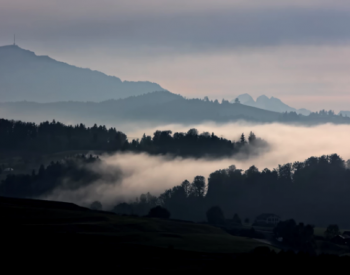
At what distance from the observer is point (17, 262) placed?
94.6 m

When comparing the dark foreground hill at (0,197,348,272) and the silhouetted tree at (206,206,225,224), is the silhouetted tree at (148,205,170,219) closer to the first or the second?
the silhouetted tree at (206,206,225,224)

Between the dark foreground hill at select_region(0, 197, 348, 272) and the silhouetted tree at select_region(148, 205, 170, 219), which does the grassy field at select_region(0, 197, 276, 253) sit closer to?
the dark foreground hill at select_region(0, 197, 348, 272)

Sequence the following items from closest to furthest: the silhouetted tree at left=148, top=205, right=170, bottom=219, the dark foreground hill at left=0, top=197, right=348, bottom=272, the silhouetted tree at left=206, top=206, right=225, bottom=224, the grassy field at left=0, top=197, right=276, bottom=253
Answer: the dark foreground hill at left=0, top=197, right=348, bottom=272 → the grassy field at left=0, top=197, right=276, bottom=253 → the silhouetted tree at left=148, top=205, right=170, bottom=219 → the silhouetted tree at left=206, top=206, right=225, bottom=224

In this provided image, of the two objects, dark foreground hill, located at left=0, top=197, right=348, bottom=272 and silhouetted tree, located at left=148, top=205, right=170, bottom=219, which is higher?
silhouetted tree, located at left=148, top=205, right=170, bottom=219

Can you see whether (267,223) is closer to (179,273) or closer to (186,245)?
(186,245)

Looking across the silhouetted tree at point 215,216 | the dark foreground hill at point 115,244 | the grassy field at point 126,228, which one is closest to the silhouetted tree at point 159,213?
the silhouetted tree at point 215,216

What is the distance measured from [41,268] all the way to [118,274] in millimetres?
10280

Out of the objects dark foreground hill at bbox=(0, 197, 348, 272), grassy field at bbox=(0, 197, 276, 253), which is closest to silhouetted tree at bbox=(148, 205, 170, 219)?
grassy field at bbox=(0, 197, 276, 253)

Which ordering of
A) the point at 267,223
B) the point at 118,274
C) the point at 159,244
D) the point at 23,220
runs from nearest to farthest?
1. the point at 118,274
2. the point at 159,244
3. the point at 23,220
4. the point at 267,223

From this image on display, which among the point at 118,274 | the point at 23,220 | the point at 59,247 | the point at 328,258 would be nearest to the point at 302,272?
the point at 328,258

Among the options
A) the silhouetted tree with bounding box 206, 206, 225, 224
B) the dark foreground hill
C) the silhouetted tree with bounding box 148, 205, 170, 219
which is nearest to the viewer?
the dark foreground hill

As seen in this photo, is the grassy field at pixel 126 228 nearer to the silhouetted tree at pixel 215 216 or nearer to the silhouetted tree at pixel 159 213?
the silhouetted tree at pixel 159 213

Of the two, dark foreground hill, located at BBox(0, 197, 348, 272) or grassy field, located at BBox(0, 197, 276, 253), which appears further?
grassy field, located at BBox(0, 197, 276, 253)

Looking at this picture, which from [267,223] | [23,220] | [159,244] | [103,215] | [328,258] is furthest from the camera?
[267,223]
